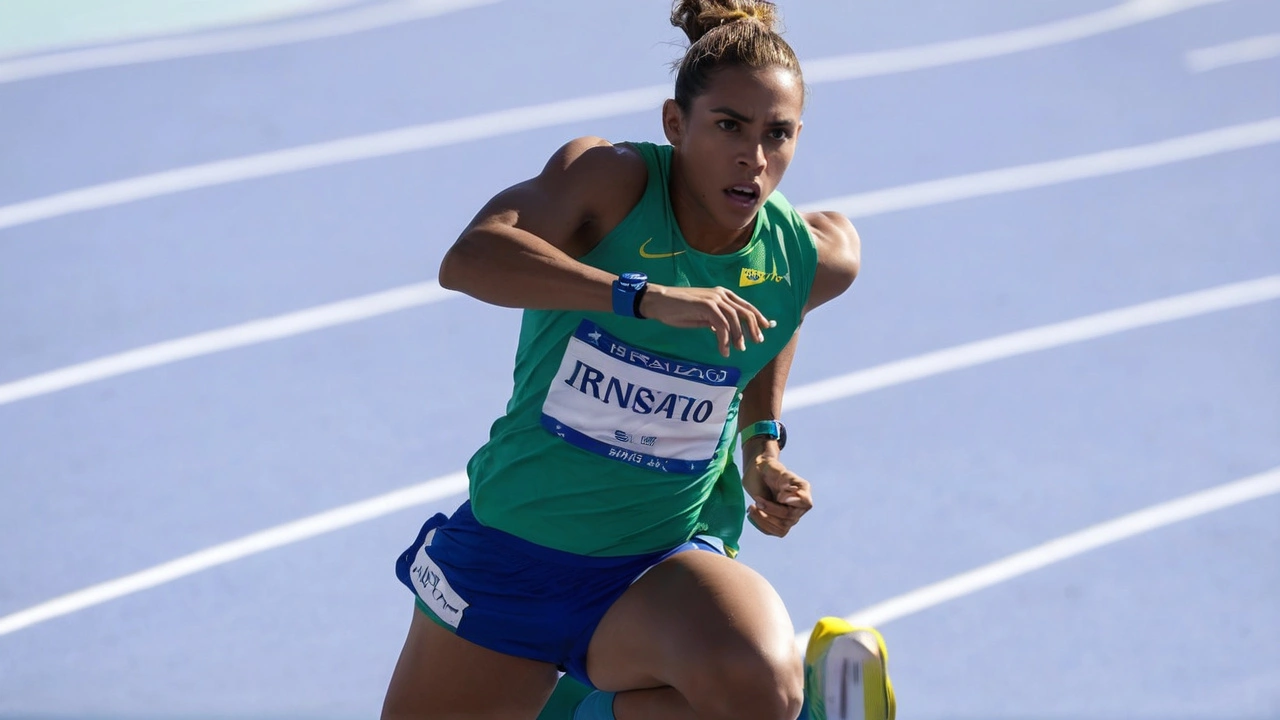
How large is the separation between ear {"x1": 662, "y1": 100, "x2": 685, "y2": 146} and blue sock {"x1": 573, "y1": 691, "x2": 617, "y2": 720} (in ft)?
3.38

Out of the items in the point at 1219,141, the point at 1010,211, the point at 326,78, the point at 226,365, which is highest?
the point at 1219,141

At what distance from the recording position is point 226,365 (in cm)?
539

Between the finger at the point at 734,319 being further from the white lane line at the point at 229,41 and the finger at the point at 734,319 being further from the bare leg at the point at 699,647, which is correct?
the white lane line at the point at 229,41

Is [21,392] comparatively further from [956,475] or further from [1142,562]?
[1142,562]

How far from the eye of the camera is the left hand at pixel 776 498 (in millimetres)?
2807

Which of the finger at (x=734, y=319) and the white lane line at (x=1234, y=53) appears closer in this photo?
the finger at (x=734, y=319)

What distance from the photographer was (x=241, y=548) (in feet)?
14.9

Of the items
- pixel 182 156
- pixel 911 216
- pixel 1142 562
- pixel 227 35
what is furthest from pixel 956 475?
→ pixel 227 35

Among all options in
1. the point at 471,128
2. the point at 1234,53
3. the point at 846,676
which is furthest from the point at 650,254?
the point at 1234,53

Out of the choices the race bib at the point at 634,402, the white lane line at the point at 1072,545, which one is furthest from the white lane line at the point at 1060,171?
the race bib at the point at 634,402

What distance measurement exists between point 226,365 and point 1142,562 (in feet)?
10.0

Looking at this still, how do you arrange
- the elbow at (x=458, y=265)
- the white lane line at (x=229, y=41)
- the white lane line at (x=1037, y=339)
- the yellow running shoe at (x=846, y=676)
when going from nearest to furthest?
the elbow at (x=458, y=265) → the yellow running shoe at (x=846, y=676) → the white lane line at (x=1037, y=339) → the white lane line at (x=229, y=41)

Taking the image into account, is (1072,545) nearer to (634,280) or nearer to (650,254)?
(650,254)

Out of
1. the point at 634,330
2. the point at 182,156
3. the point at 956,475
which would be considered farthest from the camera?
the point at 182,156
